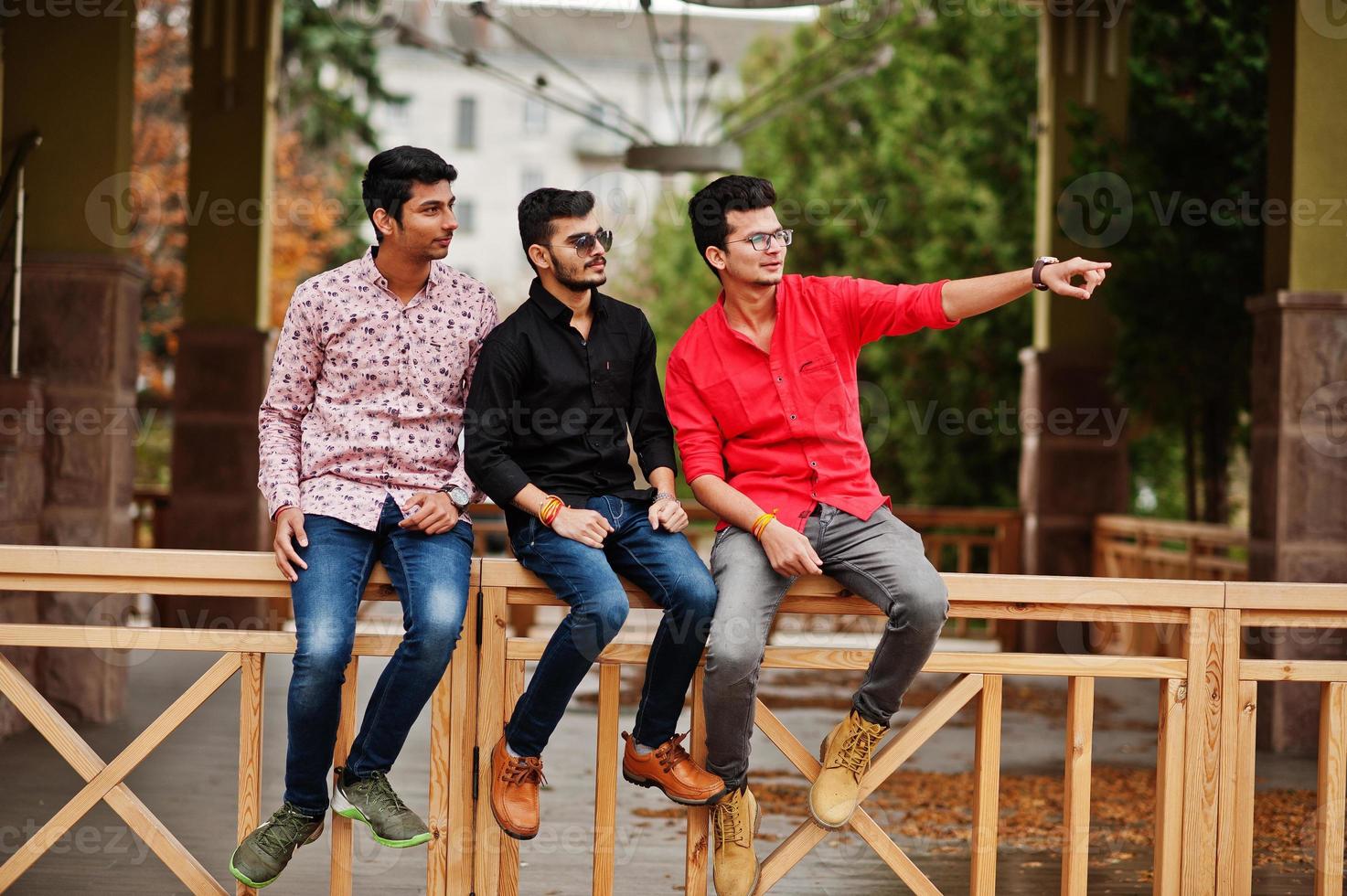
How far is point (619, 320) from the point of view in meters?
3.10

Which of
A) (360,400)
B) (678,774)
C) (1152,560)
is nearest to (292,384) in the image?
(360,400)

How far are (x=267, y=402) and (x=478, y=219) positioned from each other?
31709mm

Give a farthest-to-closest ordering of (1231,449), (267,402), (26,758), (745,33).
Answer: (745,33), (1231,449), (26,758), (267,402)

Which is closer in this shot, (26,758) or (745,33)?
(26,758)

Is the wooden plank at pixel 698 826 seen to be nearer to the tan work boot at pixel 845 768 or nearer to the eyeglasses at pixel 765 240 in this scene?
the tan work boot at pixel 845 768

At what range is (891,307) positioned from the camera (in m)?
3.02

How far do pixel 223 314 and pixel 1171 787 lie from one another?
6.29m

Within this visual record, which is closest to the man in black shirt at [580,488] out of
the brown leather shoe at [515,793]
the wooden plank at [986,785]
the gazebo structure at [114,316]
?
the brown leather shoe at [515,793]

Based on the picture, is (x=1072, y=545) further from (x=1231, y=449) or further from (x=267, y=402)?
(x=267, y=402)

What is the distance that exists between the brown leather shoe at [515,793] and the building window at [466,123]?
108 feet

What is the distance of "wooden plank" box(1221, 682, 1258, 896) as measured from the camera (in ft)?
9.82

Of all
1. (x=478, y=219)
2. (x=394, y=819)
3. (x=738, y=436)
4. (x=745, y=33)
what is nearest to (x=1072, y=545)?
(x=738, y=436)

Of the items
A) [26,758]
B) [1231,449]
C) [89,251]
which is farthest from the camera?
[1231,449]

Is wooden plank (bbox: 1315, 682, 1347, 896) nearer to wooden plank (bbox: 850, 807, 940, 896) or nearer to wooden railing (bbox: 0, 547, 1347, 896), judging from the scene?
wooden railing (bbox: 0, 547, 1347, 896)
